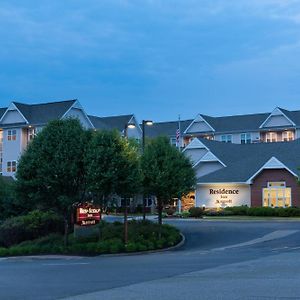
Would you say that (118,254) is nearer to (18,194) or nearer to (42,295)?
(18,194)

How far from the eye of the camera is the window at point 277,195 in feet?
175

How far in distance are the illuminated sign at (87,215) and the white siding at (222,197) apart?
27.6 meters

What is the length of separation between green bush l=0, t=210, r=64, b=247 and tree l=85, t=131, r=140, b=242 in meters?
6.84

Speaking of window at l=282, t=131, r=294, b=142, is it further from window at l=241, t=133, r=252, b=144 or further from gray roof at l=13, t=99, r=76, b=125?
gray roof at l=13, t=99, r=76, b=125

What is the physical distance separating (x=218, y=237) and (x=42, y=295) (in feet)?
69.8

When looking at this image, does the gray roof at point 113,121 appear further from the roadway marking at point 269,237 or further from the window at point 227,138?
the roadway marking at point 269,237

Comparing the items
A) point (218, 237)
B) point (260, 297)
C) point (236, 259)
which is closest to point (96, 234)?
point (218, 237)

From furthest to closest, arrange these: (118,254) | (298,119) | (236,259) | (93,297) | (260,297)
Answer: (298,119) → (118,254) → (236,259) → (93,297) → (260,297)

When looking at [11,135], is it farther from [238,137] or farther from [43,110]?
[238,137]

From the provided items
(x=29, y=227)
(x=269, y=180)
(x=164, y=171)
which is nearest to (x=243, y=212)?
(x=269, y=180)

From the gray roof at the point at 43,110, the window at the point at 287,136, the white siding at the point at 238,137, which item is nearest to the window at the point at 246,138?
the white siding at the point at 238,137

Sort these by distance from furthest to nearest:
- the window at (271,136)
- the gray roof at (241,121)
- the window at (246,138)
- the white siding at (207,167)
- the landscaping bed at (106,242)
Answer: the window at (246,138)
the gray roof at (241,121)
the window at (271,136)
the white siding at (207,167)
the landscaping bed at (106,242)

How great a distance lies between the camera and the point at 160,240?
29609 millimetres

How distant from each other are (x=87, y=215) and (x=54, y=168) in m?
3.47
